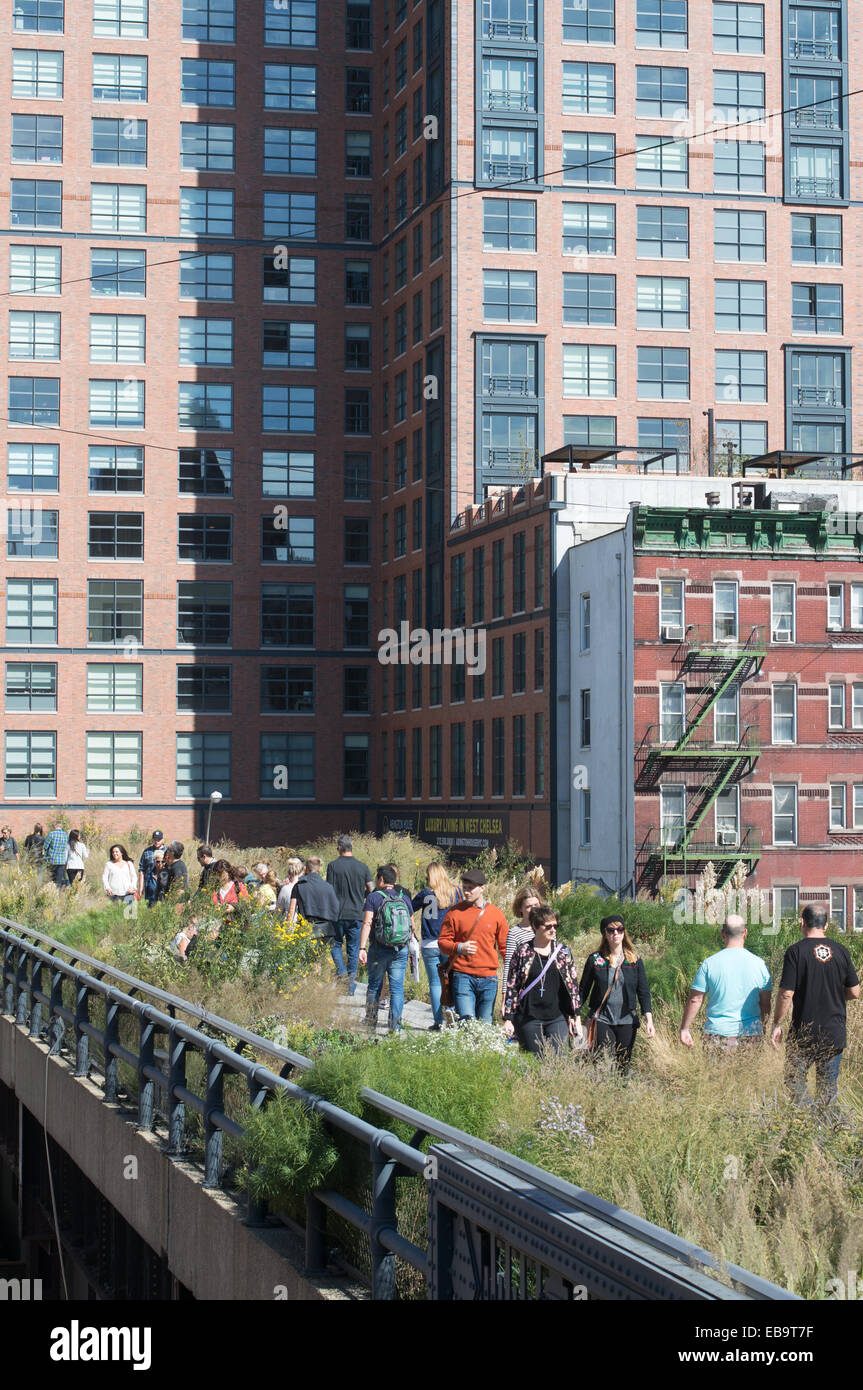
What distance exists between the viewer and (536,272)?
6456 centimetres

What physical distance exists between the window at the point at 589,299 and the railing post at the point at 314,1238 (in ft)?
194

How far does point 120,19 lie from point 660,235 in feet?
84.2

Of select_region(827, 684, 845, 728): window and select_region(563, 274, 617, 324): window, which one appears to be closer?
select_region(827, 684, 845, 728): window

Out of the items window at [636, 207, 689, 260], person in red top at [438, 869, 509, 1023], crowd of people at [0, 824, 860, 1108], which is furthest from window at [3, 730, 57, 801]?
person in red top at [438, 869, 509, 1023]

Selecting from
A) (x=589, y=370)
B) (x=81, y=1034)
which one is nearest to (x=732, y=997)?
(x=81, y=1034)

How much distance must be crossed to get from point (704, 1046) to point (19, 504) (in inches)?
2472

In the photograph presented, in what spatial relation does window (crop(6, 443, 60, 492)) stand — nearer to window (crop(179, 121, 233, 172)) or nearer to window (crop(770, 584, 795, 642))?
window (crop(179, 121, 233, 172))

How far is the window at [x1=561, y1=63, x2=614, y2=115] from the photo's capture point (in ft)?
215

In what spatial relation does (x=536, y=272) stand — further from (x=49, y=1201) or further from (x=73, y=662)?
(x=49, y=1201)

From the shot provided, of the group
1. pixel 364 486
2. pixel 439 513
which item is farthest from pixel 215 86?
pixel 439 513

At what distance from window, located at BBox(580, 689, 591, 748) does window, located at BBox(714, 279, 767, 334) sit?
20.8m

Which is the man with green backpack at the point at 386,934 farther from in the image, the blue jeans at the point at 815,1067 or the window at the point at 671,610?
the window at the point at 671,610

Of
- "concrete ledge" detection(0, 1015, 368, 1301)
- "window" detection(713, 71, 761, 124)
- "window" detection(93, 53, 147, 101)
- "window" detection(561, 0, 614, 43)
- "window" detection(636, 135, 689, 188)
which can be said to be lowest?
"concrete ledge" detection(0, 1015, 368, 1301)

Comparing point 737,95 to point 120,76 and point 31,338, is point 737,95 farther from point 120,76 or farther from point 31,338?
point 31,338
